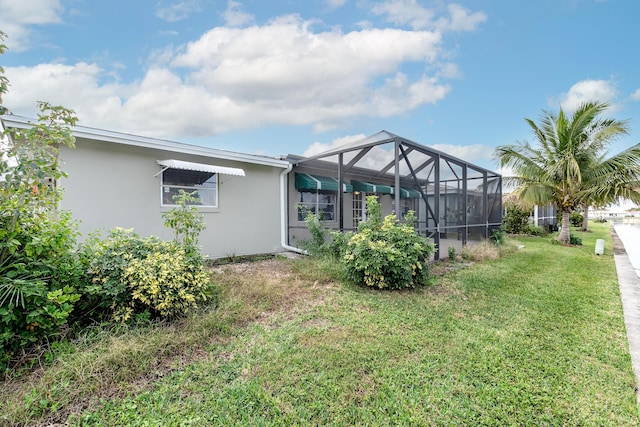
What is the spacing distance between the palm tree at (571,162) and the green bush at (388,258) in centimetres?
1107

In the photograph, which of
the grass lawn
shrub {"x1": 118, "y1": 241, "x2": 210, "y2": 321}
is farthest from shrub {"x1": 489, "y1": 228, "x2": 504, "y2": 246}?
shrub {"x1": 118, "y1": 241, "x2": 210, "y2": 321}

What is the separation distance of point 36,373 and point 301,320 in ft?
9.59

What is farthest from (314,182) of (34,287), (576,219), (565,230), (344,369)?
(576,219)

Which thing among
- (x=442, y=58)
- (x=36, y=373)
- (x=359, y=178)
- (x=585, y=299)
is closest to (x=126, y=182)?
(x=36, y=373)

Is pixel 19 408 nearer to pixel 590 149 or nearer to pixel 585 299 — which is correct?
pixel 585 299

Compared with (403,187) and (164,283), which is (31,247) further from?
(403,187)

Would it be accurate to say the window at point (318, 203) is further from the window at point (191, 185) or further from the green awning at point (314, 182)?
the window at point (191, 185)

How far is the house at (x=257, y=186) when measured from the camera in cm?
701

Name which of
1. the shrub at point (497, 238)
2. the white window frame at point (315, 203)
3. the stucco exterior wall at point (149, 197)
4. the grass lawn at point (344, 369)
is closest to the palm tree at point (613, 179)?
the shrub at point (497, 238)

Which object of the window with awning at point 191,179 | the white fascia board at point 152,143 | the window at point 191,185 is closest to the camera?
the white fascia board at point 152,143

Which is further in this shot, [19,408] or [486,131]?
[486,131]

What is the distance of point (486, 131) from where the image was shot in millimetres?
16234

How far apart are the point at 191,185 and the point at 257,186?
2.20 meters

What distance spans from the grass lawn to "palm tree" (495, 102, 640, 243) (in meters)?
10.8
